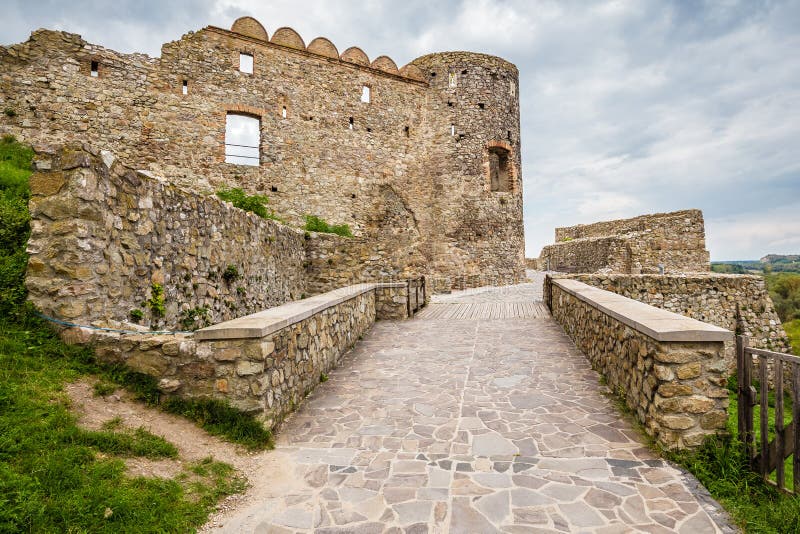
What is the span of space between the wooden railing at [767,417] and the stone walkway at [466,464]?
1.87 feet

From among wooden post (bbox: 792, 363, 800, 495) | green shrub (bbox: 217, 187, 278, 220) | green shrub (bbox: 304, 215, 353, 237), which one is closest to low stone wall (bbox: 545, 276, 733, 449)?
wooden post (bbox: 792, 363, 800, 495)

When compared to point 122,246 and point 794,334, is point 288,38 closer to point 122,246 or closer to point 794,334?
point 122,246

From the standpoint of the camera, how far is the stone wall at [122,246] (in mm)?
3748

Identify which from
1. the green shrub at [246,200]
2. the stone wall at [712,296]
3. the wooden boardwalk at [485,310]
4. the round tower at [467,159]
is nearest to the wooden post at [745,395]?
the wooden boardwalk at [485,310]

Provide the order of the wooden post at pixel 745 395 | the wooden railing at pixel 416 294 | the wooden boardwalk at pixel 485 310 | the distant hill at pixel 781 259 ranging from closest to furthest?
the wooden post at pixel 745 395, the wooden boardwalk at pixel 485 310, the wooden railing at pixel 416 294, the distant hill at pixel 781 259

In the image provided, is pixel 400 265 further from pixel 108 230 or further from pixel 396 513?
pixel 396 513

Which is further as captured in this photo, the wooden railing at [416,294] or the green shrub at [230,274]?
the wooden railing at [416,294]

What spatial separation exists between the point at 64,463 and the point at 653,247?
21093 millimetres

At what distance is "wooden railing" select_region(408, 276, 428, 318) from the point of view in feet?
34.3

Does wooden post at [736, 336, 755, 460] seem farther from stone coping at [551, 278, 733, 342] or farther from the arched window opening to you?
the arched window opening

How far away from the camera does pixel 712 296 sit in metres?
12.1

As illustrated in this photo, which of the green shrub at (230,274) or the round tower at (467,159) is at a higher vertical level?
the round tower at (467,159)

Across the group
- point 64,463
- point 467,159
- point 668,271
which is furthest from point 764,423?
point 467,159

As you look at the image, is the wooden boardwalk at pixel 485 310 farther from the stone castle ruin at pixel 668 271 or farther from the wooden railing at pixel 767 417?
the wooden railing at pixel 767 417
